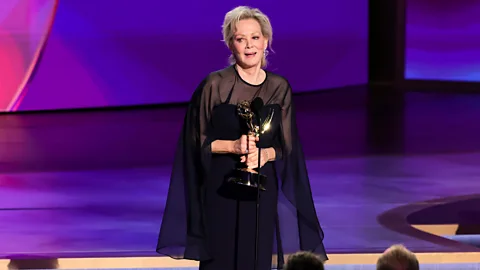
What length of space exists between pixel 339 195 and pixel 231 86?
283cm

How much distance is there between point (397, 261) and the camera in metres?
1.90

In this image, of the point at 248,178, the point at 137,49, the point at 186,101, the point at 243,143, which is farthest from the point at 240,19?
the point at 186,101

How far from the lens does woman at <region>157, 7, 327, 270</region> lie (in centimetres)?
281

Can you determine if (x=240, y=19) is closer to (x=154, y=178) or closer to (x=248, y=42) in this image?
(x=248, y=42)

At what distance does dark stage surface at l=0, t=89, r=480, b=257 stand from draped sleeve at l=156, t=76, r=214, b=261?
1.13 meters

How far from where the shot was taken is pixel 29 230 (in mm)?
4637

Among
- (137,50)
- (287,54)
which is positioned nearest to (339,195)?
(137,50)

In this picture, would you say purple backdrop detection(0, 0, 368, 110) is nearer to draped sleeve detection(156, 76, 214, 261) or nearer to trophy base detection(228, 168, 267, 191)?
draped sleeve detection(156, 76, 214, 261)

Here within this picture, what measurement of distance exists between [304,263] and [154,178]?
4.35 meters

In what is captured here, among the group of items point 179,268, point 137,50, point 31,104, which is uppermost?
point 137,50

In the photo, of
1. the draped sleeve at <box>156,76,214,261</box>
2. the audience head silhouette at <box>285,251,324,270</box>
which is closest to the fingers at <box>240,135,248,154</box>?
the draped sleeve at <box>156,76,214,261</box>

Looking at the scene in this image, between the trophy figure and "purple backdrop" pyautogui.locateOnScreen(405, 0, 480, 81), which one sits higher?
"purple backdrop" pyautogui.locateOnScreen(405, 0, 480, 81)

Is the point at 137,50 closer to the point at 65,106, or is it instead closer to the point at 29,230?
the point at 65,106

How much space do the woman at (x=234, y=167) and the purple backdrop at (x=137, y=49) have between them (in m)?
7.07
